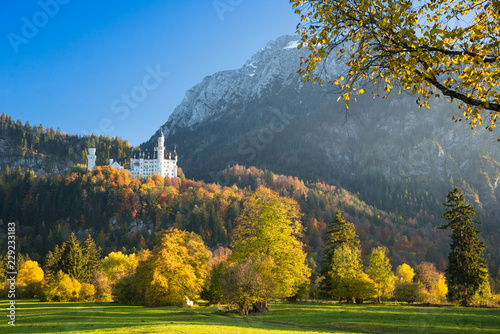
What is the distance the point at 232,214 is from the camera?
159 meters

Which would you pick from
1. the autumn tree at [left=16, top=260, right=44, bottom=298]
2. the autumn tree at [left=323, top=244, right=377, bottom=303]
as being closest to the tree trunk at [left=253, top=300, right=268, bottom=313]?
the autumn tree at [left=323, top=244, right=377, bottom=303]

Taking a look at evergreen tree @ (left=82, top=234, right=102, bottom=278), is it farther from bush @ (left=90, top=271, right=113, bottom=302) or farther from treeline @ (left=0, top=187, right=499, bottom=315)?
treeline @ (left=0, top=187, right=499, bottom=315)

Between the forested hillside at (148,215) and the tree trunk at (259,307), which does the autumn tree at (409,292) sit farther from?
the forested hillside at (148,215)

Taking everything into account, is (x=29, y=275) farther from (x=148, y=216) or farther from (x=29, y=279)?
(x=148, y=216)

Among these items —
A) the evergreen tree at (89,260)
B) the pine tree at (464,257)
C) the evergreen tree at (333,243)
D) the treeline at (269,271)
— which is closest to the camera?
the treeline at (269,271)

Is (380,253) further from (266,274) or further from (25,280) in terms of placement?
(25,280)

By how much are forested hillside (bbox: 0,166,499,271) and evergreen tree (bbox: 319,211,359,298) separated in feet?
270

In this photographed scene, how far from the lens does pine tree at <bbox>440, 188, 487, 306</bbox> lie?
143 feet

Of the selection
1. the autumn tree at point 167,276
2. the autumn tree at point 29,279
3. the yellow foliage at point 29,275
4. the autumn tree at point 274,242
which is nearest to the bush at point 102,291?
the autumn tree at point 29,279

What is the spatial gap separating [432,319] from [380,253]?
29.3 meters

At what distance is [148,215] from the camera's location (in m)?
170

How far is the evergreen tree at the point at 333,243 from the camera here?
55562 millimetres

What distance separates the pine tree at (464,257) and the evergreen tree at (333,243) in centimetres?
1553

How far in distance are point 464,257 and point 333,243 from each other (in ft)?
63.6
